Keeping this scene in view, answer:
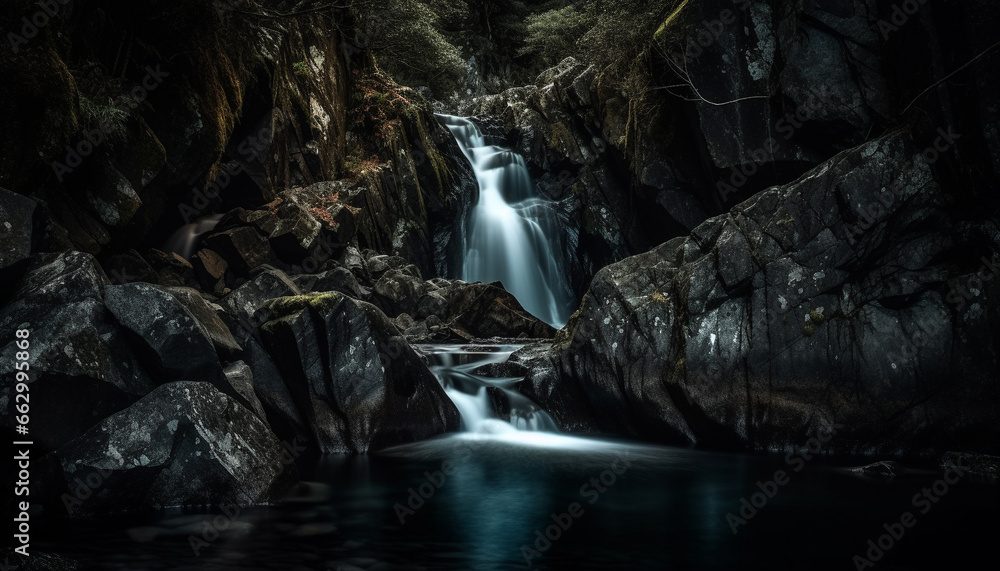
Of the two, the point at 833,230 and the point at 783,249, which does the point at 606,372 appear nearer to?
the point at 783,249

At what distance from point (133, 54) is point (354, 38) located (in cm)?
1163

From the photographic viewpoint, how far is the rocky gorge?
22.5ft

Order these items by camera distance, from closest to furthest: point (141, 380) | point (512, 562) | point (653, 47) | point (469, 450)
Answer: point (512, 562), point (141, 380), point (469, 450), point (653, 47)

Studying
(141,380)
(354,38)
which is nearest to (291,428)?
(141,380)

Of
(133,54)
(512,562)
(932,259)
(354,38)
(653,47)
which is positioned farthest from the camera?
(354,38)

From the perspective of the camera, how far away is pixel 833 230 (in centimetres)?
952
